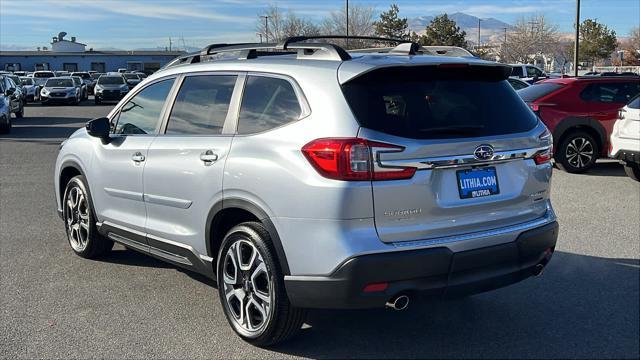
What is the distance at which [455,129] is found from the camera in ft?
12.2

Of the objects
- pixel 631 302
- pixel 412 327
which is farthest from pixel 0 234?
pixel 631 302

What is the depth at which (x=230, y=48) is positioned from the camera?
494 centimetres

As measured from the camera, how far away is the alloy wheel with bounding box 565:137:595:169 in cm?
1106

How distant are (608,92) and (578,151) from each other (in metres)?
1.21

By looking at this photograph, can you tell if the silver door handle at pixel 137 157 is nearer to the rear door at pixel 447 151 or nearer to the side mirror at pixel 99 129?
the side mirror at pixel 99 129

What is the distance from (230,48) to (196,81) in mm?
407

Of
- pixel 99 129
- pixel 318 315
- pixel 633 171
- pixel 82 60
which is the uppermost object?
pixel 82 60

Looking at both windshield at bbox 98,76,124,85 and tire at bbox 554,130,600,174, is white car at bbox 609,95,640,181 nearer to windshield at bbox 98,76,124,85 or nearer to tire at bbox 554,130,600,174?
tire at bbox 554,130,600,174

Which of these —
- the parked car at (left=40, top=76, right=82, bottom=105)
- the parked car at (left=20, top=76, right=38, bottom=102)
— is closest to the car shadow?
the parked car at (left=40, top=76, right=82, bottom=105)

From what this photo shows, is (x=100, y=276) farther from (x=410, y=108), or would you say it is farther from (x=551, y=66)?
(x=551, y=66)

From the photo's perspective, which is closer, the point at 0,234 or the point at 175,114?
the point at 175,114

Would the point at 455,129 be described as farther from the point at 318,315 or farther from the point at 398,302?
the point at 318,315

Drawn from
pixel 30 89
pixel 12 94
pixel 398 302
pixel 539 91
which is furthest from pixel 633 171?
pixel 30 89

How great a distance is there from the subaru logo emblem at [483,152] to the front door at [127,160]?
252cm
